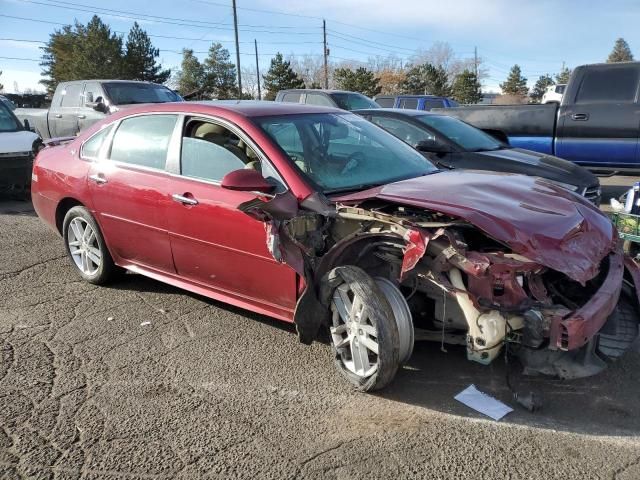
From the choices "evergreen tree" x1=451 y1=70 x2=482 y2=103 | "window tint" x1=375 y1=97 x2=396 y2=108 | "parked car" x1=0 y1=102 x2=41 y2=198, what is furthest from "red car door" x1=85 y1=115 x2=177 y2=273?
"evergreen tree" x1=451 y1=70 x2=482 y2=103

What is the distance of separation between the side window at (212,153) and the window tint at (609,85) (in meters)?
6.97

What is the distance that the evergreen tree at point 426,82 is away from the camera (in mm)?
53375

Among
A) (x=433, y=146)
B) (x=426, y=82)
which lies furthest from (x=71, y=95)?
(x=426, y=82)

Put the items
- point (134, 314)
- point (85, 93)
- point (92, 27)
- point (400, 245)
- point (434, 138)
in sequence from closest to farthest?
point (400, 245)
point (134, 314)
point (434, 138)
point (85, 93)
point (92, 27)

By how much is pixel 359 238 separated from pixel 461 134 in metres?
4.67

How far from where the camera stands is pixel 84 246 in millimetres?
5188

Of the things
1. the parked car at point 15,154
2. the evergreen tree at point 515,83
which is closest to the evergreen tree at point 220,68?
the evergreen tree at point 515,83

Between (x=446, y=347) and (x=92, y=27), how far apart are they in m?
51.5

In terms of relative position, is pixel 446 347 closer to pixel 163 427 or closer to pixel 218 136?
pixel 163 427

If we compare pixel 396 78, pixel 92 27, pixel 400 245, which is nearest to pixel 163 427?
pixel 400 245

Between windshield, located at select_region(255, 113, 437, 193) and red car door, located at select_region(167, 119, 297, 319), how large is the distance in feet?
1.00

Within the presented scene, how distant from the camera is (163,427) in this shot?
9.89 ft

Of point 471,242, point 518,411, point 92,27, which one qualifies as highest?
point 92,27

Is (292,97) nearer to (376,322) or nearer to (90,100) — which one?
(90,100)
